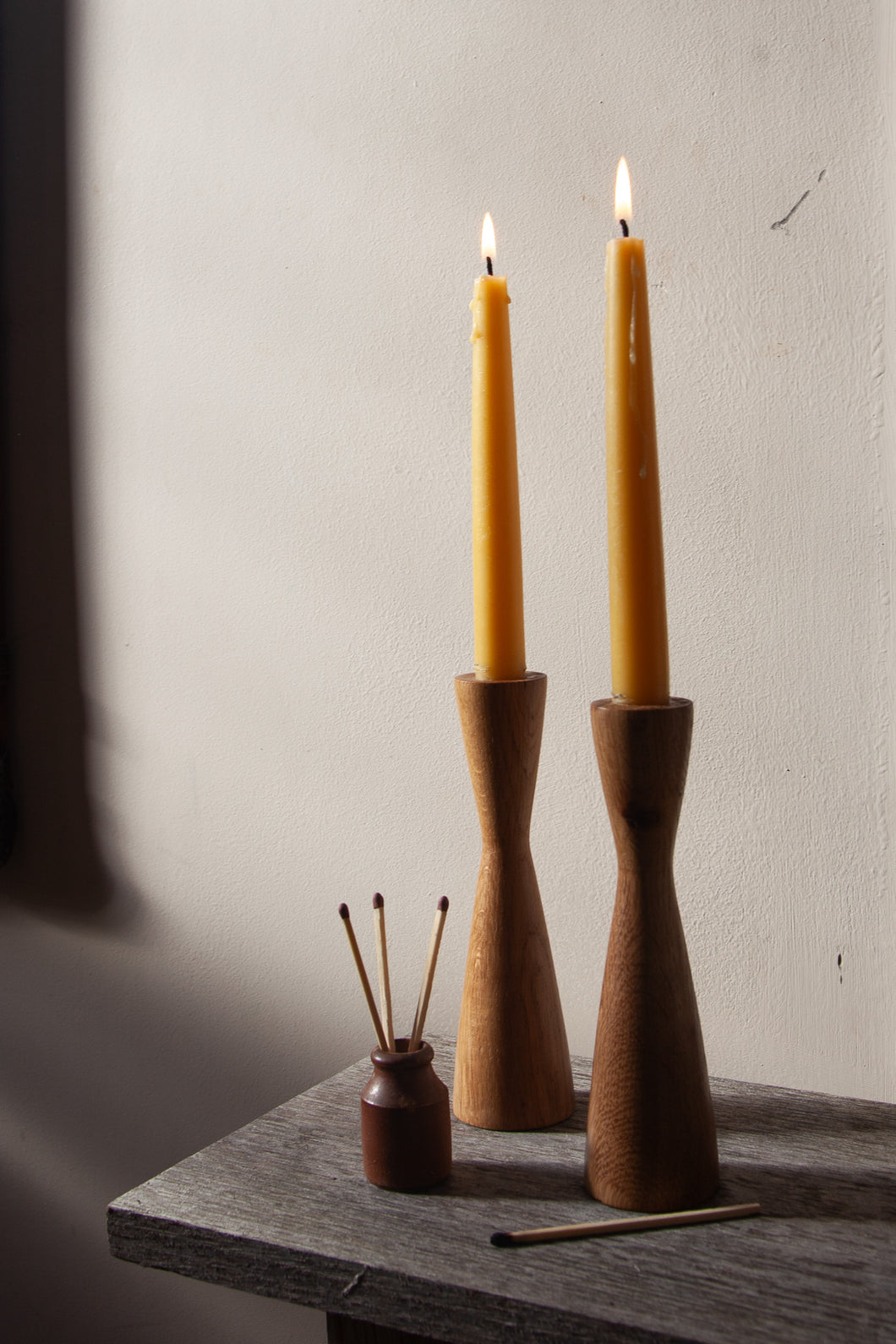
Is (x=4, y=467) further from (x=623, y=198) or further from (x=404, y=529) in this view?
(x=623, y=198)

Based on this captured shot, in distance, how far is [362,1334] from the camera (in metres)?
0.45

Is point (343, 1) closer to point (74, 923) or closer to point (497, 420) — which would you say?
point (497, 420)

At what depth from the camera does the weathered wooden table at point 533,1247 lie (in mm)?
378

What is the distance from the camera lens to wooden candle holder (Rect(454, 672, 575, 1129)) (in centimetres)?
51

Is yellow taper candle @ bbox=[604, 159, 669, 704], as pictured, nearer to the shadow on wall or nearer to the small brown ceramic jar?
the small brown ceramic jar

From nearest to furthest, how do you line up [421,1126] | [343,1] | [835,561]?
[421,1126]
[835,561]
[343,1]

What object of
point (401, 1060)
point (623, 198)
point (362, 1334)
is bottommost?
point (362, 1334)

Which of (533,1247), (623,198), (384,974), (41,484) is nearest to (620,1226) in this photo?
(533,1247)

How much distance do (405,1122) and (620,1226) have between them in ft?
0.31

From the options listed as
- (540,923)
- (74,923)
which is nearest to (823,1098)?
(540,923)

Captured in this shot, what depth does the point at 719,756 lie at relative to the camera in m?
0.62

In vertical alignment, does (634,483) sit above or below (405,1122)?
above

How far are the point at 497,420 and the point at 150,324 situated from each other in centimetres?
39

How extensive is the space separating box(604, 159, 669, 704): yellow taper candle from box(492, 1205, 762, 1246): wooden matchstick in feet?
0.65
